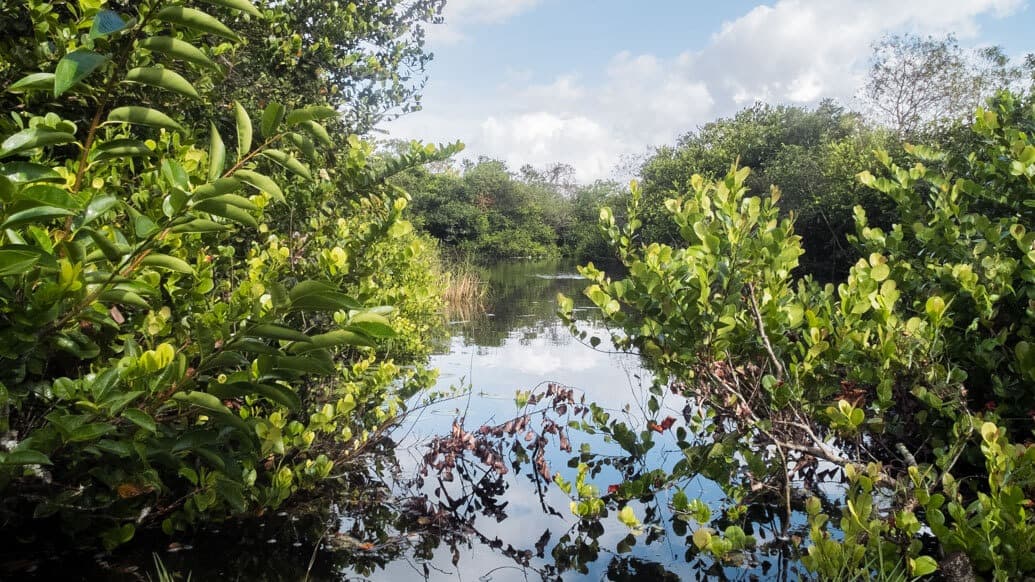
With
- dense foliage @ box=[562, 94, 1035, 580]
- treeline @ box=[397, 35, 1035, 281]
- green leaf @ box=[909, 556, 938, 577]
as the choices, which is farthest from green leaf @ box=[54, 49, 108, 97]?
treeline @ box=[397, 35, 1035, 281]

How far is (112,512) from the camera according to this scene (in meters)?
2.15

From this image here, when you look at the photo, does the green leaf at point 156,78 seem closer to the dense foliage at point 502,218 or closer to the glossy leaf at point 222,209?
the glossy leaf at point 222,209

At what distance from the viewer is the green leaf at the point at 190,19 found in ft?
3.81

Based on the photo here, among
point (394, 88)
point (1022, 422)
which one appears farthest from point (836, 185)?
point (1022, 422)

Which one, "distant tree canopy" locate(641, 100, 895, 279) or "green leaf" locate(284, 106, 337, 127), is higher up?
"distant tree canopy" locate(641, 100, 895, 279)

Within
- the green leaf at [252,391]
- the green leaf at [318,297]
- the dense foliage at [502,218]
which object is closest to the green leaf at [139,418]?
the green leaf at [252,391]

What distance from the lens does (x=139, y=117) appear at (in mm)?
1256

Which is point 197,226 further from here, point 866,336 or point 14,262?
point 866,336

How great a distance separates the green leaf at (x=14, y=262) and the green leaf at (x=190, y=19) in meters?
0.49

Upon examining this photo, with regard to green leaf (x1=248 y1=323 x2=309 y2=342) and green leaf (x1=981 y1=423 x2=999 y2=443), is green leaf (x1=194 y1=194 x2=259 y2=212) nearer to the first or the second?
green leaf (x1=248 y1=323 x2=309 y2=342)

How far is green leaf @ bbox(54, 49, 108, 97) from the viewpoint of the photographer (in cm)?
95

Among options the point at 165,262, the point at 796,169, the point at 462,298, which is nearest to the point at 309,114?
the point at 165,262

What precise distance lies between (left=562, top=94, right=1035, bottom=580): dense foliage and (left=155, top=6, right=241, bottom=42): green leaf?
1556 millimetres

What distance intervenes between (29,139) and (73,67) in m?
0.17
